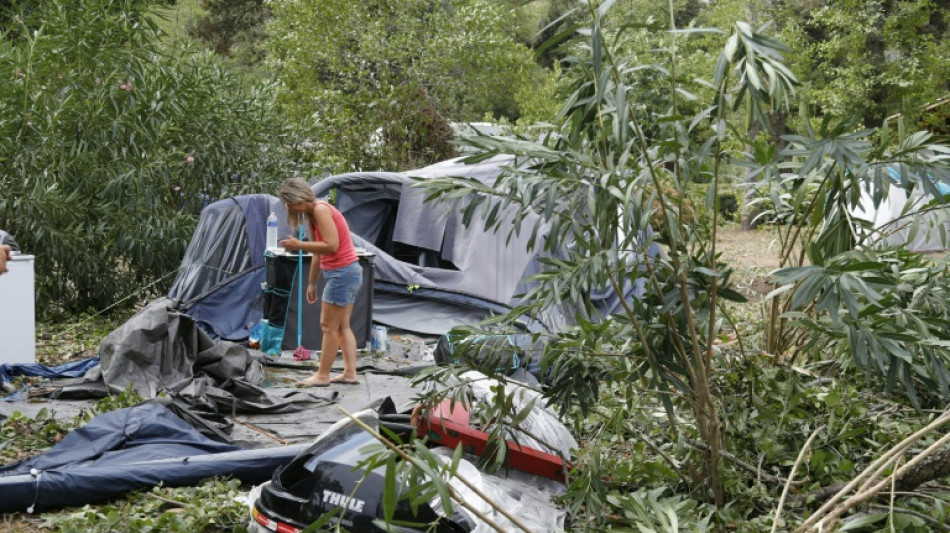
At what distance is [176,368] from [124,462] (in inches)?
71.3

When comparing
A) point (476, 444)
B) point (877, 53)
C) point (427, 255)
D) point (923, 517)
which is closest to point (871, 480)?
point (923, 517)

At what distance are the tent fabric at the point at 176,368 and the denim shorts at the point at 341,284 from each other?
66 cm

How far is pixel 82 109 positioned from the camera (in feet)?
29.5

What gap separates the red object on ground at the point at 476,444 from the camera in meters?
3.64

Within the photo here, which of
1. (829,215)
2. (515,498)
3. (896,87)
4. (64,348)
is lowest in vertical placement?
(64,348)

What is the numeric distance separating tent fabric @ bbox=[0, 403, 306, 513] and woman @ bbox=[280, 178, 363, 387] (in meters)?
1.62

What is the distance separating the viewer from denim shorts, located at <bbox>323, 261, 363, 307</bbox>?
6.59m

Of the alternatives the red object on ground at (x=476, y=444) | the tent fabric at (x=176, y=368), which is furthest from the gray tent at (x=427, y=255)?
the red object on ground at (x=476, y=444)

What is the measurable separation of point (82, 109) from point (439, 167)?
327cm

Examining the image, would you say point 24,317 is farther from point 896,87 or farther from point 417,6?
point 896,87

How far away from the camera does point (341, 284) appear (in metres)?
6.61

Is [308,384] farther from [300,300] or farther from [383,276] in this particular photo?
[383,276]

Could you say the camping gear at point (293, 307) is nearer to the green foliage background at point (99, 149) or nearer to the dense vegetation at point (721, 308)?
the green foliage background at point (99, 149)

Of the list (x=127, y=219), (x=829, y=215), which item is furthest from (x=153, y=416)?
(x=127, y=219)
